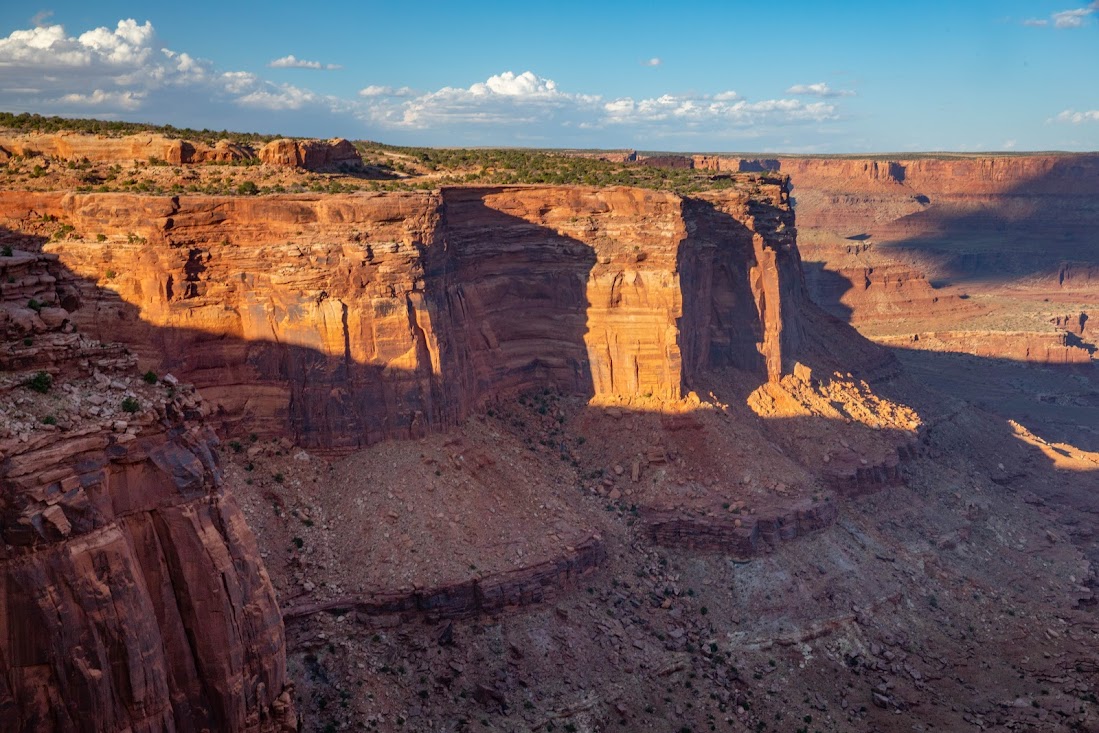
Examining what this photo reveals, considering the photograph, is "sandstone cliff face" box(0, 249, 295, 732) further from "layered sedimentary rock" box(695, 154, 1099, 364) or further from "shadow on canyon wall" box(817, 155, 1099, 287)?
"shadow on canyon wall" box(817, 155, 1099, 287)

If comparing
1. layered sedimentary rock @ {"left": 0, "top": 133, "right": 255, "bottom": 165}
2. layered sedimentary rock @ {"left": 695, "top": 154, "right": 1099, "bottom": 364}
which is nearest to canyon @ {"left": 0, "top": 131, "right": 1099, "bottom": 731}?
layered sedimentary rock @ {"left": 0, "top": 133, "right": 255, "bottom": 165}

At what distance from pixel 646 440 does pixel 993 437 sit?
3333cm

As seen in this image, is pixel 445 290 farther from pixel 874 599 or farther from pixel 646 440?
pixel 874 599

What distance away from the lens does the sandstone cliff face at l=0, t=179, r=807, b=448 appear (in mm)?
43906

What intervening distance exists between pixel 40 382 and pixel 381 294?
69.8 feet

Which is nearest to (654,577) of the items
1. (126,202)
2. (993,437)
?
(126,202)

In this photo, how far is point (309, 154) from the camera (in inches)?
2090

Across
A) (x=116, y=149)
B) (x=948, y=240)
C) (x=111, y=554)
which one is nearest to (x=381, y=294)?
(x=116, y=149)

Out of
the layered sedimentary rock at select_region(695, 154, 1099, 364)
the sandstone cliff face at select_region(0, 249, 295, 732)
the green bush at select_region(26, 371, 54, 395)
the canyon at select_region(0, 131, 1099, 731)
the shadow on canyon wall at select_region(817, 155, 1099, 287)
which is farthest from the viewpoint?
the shadow on canyon wall at select_region(817, 155, 1099, 287)

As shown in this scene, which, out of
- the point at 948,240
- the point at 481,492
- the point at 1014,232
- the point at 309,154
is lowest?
the point at 481,492

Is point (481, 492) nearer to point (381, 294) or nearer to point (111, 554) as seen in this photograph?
point (381, 294)

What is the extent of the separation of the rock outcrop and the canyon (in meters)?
0.42

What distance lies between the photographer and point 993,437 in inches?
3012

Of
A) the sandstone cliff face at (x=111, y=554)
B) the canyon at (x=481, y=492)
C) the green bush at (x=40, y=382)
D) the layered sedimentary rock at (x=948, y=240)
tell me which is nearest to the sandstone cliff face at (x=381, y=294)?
the canyon at (x=481, y=492)
